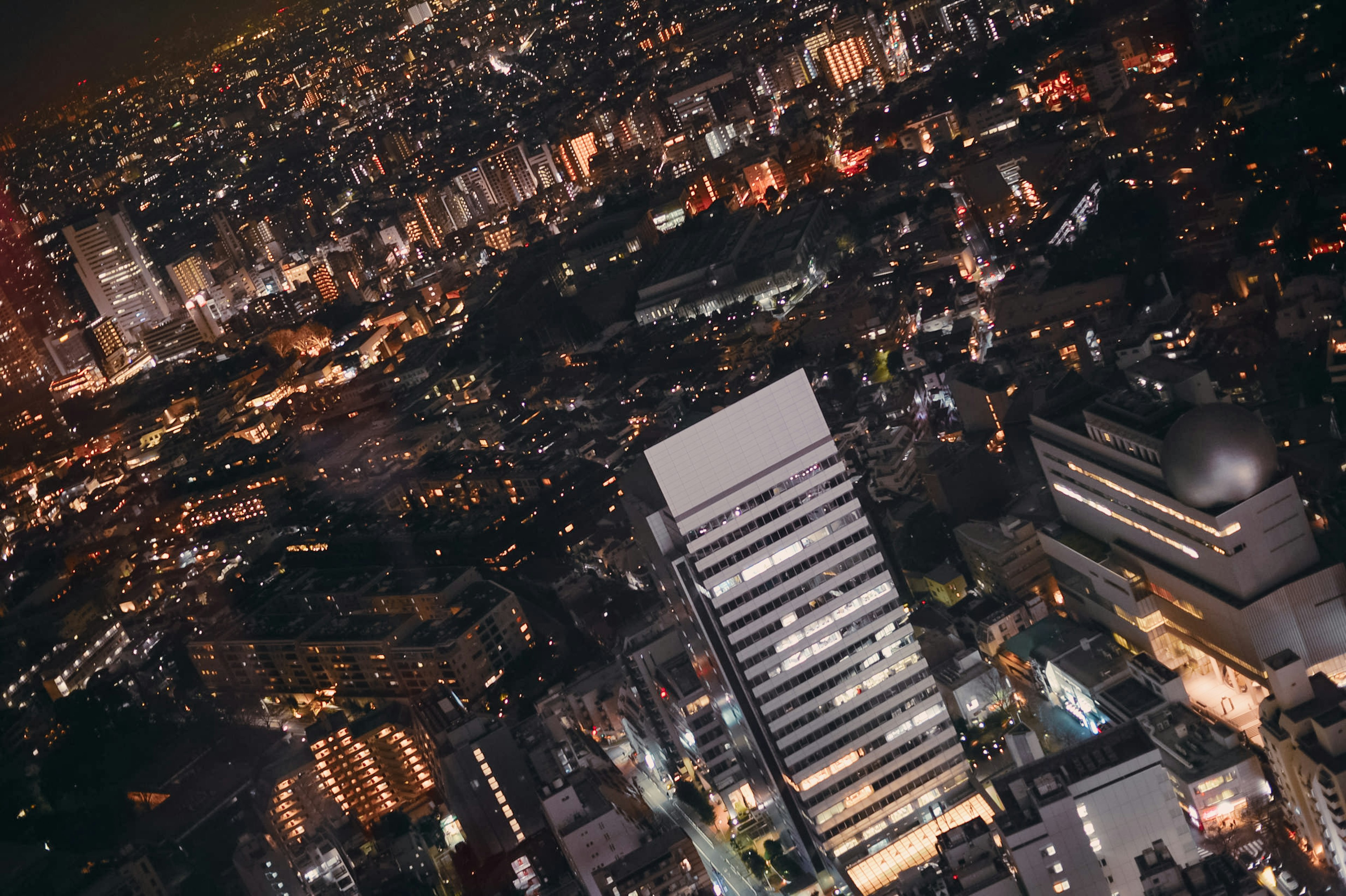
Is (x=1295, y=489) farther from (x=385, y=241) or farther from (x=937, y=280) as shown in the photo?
(x=385, y=241)

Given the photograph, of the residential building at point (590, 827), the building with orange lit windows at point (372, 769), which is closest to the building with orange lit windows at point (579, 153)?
the building with orange lit windows at point (372, 769)

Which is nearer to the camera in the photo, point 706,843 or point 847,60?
point 706,843

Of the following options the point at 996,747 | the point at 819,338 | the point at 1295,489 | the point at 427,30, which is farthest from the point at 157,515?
the point at 427,30

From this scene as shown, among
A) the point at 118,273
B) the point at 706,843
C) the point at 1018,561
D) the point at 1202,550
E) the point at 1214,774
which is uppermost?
the point at 118,273

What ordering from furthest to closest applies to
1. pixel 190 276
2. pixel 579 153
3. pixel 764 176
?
pixel 190 276 → pixel 579 153 → pixel 764 176

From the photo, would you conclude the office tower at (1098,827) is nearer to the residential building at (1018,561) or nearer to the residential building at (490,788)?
the residential building at (1018,561)

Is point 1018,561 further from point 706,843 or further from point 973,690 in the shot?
point 706,843

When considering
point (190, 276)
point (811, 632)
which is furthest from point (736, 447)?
point (190, 276)
